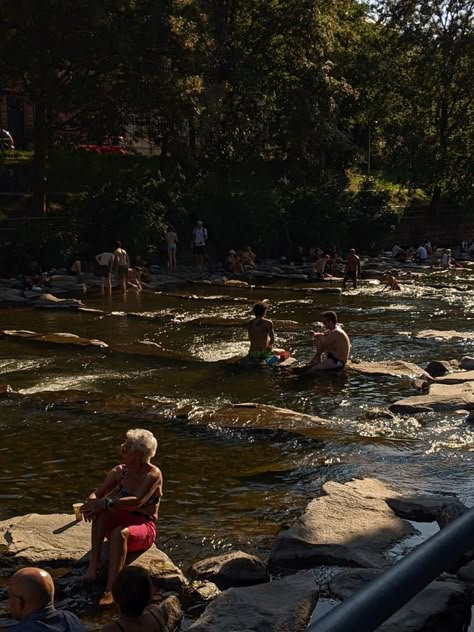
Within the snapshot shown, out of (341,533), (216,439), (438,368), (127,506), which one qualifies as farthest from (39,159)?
(341,533)

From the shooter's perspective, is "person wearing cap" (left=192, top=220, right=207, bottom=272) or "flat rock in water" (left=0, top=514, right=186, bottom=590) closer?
"flat rock in water" (left=0, top=514, right=186, bottom=590)

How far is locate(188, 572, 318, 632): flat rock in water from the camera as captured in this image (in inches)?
257

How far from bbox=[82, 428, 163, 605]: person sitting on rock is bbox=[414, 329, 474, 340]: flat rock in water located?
14.9 metres

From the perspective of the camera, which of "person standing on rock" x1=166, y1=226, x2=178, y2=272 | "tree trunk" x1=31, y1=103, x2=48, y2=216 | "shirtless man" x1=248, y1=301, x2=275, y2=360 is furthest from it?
"person standing on rock" x1=166, y1=226, x2=178, y2=272

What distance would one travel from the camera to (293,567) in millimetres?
8086

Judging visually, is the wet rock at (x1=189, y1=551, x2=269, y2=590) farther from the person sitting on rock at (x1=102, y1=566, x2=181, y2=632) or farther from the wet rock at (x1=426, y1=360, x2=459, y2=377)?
the wet rock at (x1=426, y1=360, x2=459, y2=377)

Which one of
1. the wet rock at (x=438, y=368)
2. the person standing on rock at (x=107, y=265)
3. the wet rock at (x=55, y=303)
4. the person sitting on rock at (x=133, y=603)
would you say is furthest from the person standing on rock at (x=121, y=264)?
the person sitting on rock at (x=133, y=603)

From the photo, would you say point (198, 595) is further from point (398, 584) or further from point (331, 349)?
point (331, 349)

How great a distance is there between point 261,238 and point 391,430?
30534 millimetres

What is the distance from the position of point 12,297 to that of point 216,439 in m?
17.6

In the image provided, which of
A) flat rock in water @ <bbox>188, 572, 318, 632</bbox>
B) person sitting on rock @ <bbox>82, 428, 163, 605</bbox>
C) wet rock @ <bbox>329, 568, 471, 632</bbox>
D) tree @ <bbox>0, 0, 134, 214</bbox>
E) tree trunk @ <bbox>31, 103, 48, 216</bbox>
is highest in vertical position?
tree @ <bbox>0, 0, 134, 214</bbox>

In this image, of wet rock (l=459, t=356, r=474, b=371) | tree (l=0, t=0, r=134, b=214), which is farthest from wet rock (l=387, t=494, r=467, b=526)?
tree (l=0, t=0, r=134, b=214)

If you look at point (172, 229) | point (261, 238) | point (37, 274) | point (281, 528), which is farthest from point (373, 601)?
point (261, 238)

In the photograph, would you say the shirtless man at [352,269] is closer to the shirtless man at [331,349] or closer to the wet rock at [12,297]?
the wet rock at [12,297]
